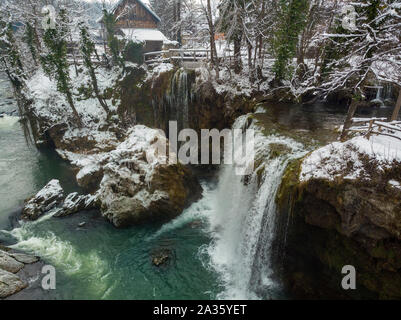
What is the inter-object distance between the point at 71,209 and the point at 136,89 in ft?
44.4

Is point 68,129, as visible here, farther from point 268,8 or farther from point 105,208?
point 268,8

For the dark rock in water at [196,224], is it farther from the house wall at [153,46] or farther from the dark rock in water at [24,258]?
the house wall at [153,46]

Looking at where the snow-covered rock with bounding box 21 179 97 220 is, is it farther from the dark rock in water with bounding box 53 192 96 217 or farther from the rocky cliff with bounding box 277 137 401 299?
the rocky cliff with bounding box 277 137 401 299

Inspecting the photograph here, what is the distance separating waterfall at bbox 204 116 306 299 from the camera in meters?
9.34

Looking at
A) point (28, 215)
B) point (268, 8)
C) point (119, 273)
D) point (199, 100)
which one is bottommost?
point (119, 273)

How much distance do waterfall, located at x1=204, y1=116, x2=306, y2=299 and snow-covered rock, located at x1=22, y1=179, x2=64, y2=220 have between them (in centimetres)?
1089

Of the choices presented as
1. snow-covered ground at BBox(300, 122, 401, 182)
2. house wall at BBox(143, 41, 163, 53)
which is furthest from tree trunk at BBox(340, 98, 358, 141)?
house wall at BBox(143, 41, 163, 53)

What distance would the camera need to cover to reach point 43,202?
15.2 meters

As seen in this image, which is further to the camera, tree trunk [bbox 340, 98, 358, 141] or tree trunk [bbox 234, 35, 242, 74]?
tree trunk [bbox 234, 35, 242, 74]

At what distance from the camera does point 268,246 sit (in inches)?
372

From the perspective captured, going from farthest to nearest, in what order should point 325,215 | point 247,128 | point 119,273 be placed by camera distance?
point 247,128 → point 119,273 → point 325,215

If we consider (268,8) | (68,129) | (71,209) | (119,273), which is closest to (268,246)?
(119,273)

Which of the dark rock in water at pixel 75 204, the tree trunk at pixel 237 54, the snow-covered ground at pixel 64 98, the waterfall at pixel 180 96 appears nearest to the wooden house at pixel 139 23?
the snow-covered ground at pixel 64 98
